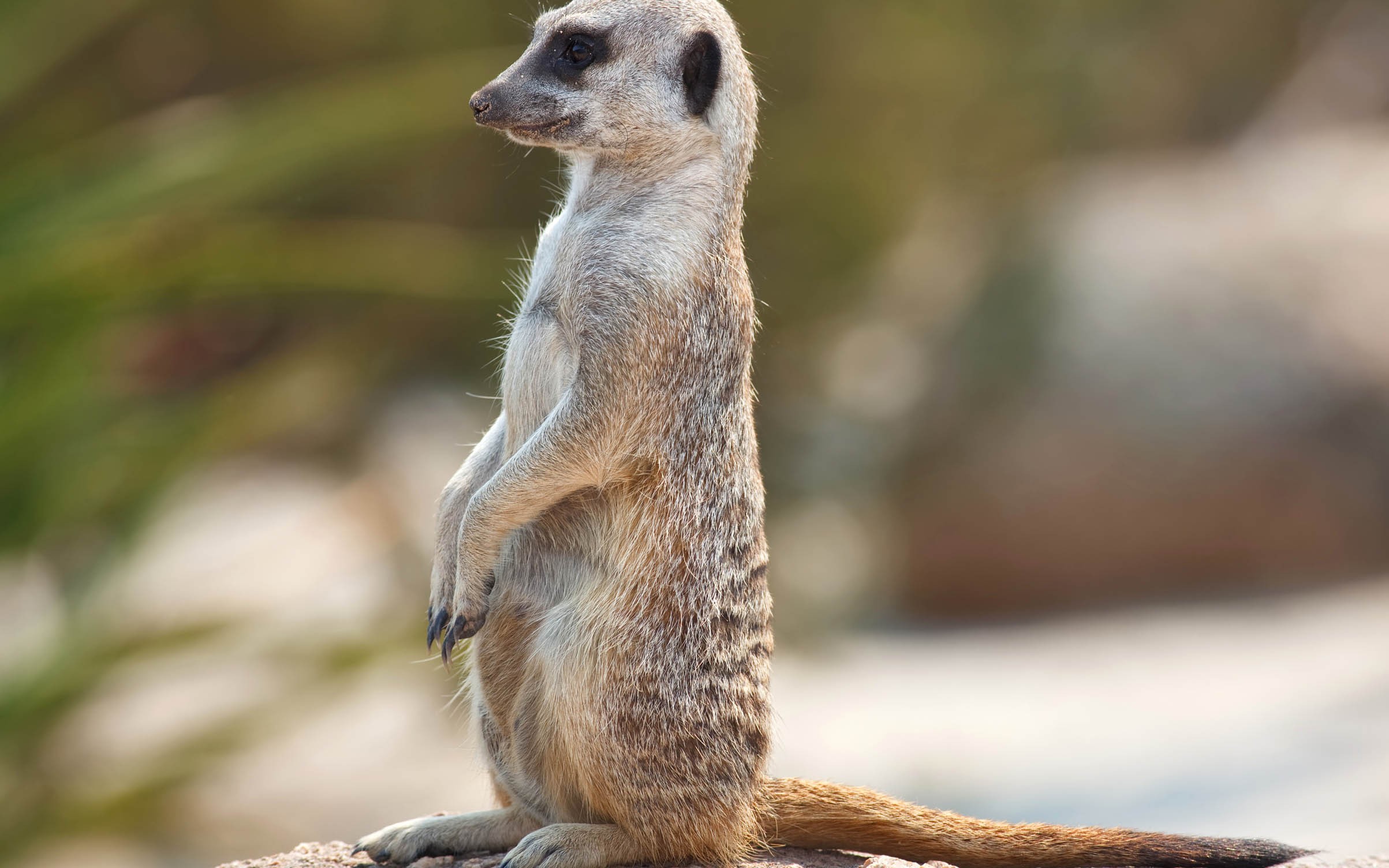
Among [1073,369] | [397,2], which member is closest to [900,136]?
[1073,369]

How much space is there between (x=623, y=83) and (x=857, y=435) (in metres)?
7.46

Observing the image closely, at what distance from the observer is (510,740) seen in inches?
87.0

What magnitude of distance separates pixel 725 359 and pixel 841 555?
7006 millimetres

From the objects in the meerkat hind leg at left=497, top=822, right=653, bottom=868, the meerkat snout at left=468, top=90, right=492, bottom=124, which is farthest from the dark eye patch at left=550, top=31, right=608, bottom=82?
the meerkat hind leg at left=497, top=822, right=653, bottom=868

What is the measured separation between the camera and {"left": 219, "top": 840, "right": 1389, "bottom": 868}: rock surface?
2221mm

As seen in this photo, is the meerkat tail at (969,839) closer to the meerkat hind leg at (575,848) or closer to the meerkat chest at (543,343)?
the meerkat hind leg at (575,848)

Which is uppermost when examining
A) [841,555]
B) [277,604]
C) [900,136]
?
[900,136]

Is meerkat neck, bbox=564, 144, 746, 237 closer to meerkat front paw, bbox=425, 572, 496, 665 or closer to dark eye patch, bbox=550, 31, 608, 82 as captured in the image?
dark eye patch, bbox=550, 31, 608, 82

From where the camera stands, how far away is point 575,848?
6.78ft

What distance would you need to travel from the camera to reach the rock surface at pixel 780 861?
7.29ft

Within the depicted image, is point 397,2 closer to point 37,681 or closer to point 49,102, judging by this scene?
point 49,102

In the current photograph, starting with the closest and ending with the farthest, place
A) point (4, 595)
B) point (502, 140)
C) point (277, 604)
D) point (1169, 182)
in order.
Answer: point (4, 595), point (277, 604), point (502, 140), point (1169, 182)

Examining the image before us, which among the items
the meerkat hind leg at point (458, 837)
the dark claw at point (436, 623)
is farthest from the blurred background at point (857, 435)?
the dark claw at point (436, 623)

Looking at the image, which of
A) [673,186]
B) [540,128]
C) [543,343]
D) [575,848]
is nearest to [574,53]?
[540,128]
